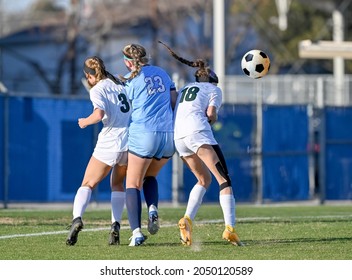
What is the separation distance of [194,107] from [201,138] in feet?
1.16

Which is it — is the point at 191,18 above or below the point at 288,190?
above

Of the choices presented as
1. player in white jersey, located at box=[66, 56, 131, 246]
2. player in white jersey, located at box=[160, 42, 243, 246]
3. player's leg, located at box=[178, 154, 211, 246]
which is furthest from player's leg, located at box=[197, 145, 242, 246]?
player in white jersey, located at box=[66, 56, 131, 246]

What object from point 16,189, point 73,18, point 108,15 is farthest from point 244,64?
point 108,15

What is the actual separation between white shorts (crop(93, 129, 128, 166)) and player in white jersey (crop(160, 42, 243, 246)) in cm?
60

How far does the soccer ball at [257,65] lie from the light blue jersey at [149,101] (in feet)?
5.33

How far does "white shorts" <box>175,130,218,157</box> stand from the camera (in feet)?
40.7

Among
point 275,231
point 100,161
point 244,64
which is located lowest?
point 275,231

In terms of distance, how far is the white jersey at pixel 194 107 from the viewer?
12469mm

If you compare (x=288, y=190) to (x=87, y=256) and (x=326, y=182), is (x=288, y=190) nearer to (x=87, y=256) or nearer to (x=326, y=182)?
(x=326, y=182)

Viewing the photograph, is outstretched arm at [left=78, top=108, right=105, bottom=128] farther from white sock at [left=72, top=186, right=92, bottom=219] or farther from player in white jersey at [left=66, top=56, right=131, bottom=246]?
white sock at [left=72, top=186, right=92, bottom=219]

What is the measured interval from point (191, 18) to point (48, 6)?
713 inches

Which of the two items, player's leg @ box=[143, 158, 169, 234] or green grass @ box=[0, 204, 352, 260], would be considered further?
player's leg @ box=[143, 158, 169, 234]

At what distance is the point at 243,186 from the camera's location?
2342cm

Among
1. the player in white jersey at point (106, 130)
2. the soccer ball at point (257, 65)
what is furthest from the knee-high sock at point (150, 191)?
the soccer ball at point (257, 65)
